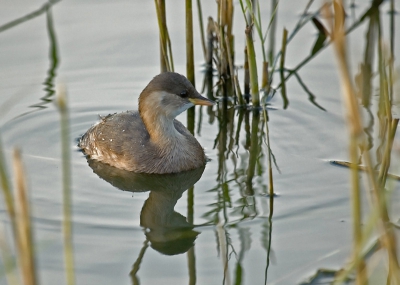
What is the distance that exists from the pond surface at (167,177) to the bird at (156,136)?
14 cm

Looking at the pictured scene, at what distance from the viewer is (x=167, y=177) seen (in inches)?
274

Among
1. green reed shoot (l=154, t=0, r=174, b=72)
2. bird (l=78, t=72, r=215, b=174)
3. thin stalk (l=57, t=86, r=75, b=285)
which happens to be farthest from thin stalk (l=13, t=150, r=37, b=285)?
green reed shoot (l=154, t=0, r=174, b=72)

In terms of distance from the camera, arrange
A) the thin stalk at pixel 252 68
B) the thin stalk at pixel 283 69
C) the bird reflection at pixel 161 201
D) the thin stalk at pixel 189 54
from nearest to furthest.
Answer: the bird reflection at pixel 161 201
the thin stalk at pixel 252 68
the thin stalk at pixel 189 54
the thin stalk at pixel 283 69

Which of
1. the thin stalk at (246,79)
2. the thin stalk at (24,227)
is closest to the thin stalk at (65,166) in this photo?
the thin stalk at (24,227)

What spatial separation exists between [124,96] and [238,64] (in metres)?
1.42

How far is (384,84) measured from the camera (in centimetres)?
531

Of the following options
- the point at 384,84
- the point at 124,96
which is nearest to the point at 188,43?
the point at 124,96

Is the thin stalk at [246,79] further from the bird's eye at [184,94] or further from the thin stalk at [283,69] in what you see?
the bird's eye at [184,94]

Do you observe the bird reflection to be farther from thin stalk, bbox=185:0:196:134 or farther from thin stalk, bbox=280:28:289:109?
thin stalk, bbox=280:28:289:109

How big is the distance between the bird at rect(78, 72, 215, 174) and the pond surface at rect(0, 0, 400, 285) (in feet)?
0.45

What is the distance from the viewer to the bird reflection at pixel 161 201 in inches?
222

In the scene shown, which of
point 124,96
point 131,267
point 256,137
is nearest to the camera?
point 131,267

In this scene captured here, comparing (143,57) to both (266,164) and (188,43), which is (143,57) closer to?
(188,43)

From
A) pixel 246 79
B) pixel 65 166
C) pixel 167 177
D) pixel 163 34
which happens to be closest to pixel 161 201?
pixel 167 177
